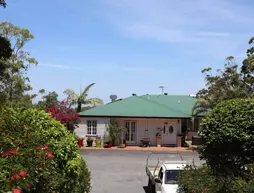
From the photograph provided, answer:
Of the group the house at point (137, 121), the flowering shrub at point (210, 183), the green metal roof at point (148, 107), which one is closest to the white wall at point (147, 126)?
the house at point (137, 121)

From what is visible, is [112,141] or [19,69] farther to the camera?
[19,69]

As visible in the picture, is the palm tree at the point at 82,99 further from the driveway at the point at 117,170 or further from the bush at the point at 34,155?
the bush at the point at 34,155

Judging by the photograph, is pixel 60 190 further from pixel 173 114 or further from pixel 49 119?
pixel 173 114

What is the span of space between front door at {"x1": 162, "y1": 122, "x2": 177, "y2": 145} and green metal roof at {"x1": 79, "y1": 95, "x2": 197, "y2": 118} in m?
1.17

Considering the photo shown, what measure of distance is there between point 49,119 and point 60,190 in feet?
4.96

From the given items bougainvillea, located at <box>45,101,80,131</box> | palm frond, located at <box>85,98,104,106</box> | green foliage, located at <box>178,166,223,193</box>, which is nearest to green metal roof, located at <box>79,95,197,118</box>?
palm frond, located at <box>85,98,104,106</box>

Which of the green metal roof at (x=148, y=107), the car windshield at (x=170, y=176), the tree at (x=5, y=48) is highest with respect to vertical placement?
the tree at (x=5, y=48)

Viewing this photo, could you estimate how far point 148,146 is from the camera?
31531mm

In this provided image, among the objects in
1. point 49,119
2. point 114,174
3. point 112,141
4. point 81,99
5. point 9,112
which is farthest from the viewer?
point 81,99

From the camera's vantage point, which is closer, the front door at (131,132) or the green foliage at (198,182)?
the green foliage at (198,182)

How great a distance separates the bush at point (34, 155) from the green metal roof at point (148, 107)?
79.7 ft

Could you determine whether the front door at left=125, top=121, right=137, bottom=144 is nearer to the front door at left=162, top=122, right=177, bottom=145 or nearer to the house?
the house

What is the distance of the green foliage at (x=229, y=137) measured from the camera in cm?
962

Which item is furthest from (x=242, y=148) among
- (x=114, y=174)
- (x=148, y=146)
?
(x=148, y=146)
